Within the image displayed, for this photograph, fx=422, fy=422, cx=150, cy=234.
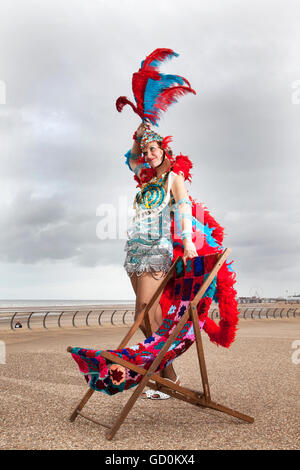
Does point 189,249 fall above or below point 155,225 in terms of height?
below

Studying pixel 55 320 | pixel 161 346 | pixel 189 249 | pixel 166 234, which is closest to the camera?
pixel 161 346

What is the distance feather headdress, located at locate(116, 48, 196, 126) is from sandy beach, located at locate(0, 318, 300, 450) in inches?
121

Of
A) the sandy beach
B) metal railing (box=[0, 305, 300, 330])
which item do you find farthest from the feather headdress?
metal railing (box=[0, 305, 300, 330])

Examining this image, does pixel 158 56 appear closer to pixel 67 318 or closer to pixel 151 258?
pixel 151 258

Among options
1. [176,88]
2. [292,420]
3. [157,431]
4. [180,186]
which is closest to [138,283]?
[180,186]

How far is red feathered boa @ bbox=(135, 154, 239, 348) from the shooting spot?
429 cm

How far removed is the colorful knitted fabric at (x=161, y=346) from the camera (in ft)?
10.4

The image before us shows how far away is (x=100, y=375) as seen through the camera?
3.19 metres

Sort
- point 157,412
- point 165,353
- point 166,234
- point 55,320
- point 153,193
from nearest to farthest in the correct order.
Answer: point 165,353, point 157,412, point 166,234, point 153,193, point 55,320

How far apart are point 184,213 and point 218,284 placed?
0.81 m

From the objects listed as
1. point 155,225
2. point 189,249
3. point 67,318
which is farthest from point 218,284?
point 67,318

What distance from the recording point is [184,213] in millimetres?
4262
